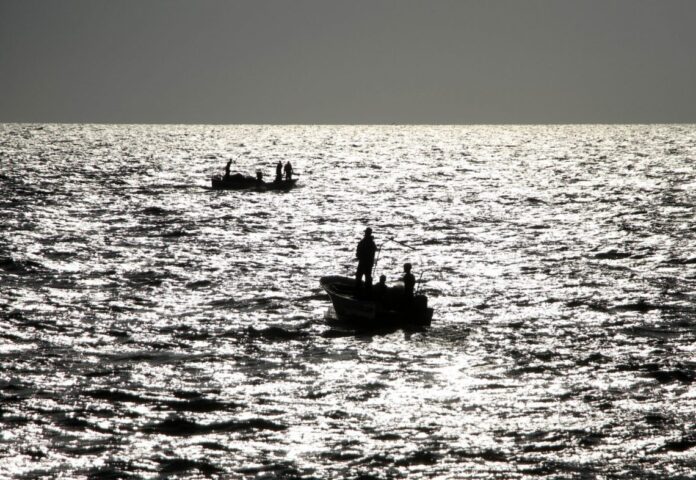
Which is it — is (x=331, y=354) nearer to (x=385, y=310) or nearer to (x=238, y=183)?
(x=385, y=310)

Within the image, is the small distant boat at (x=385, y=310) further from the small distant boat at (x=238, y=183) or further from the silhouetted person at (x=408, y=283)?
the small distant boat at (x=238, y=183)

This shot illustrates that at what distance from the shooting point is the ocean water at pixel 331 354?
49.1ft

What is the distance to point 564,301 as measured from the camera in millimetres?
28578

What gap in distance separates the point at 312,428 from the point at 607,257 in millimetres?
24717

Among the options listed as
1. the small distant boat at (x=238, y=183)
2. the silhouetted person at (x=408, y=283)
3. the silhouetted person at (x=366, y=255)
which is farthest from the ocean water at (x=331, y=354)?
the small distant boat at (x=238, y=183)

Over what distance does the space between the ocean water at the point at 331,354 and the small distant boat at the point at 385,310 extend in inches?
24.9

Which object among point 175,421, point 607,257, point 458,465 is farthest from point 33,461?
point 607,257

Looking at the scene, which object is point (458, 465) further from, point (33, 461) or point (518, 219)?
point (518, 219)

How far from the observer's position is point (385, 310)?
24.8m

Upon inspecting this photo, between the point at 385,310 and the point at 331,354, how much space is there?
136 inches

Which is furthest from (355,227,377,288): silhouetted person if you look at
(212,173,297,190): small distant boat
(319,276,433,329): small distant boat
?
(212,173,297,190): small distant boat

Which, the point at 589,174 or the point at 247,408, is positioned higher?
the point at 589,174

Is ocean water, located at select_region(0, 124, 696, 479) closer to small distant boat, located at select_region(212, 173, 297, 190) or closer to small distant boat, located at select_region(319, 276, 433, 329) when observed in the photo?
small distant boat, located at select_region(319, 276, 433, 329)

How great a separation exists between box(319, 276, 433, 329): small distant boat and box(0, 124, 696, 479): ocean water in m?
0.63
